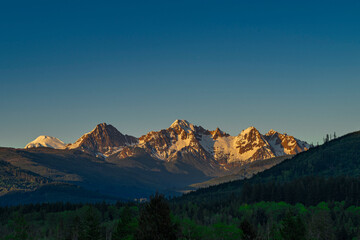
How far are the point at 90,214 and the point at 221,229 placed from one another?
199ft

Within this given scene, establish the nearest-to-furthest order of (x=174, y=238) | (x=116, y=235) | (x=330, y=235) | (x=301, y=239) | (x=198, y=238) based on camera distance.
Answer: (x=174, y=238) < (x=301, y=239) < (x=116, y=235) < (x=198, y=238) < (x=330, y=235)

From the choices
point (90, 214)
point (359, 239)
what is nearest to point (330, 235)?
point (359, 239)

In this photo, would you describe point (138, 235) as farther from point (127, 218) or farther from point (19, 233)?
point (19, 233)

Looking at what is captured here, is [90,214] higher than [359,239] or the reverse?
higher

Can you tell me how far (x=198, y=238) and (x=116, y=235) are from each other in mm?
47755

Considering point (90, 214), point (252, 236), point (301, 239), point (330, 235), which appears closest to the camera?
point (252, 236)

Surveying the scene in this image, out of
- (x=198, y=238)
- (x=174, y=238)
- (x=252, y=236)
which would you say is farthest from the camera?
(x=198, y=238)

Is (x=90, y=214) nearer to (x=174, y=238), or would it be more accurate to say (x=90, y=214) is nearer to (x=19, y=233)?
(x=19, y=233)

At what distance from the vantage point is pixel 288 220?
123562mm

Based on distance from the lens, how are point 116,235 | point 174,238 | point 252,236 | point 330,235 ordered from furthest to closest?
point 330,235 < point 116,235 < point 252,236 < point 174,238

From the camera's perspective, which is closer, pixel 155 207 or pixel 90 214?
pixel 155 207

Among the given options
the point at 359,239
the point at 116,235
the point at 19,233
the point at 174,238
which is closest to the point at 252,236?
the point at 174,238

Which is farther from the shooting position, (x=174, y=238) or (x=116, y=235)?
(x=116, y=235)

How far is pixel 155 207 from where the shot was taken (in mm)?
65500
